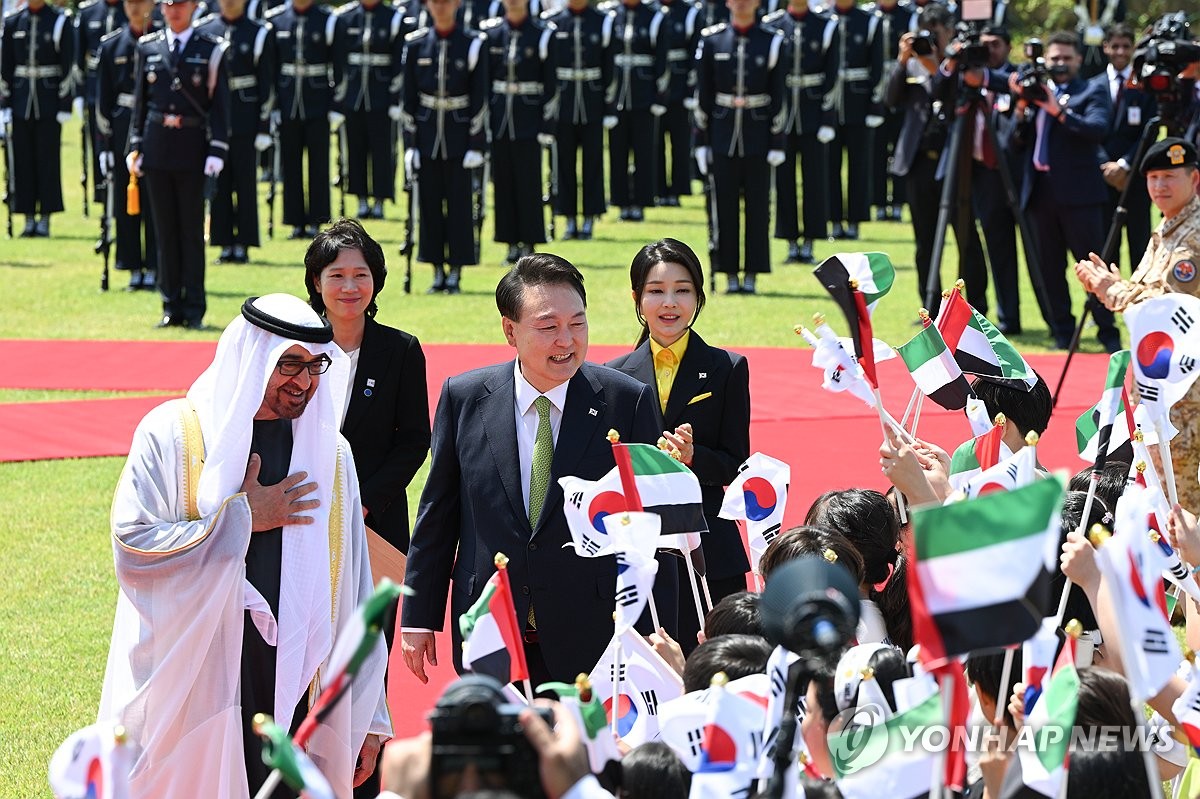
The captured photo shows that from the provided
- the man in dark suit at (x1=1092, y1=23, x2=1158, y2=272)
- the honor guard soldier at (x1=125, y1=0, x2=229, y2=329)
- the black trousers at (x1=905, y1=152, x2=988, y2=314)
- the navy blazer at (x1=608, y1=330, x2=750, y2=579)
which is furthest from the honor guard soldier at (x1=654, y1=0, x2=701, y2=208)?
the navy blazer at (x1=608, y1=330, x2=750, y2=579)

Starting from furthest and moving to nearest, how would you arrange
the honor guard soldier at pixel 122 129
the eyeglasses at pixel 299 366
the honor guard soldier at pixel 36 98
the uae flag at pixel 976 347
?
the honor guard soldier at pixel 36 98
the honor guard soldier at pixel 122 129
the uae flag at pixel 976 347
the eyeglasses at pixel 299 366

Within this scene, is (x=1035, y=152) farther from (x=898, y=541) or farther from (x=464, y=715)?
(x=464, y=715)

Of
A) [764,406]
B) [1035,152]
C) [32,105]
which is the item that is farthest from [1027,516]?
[32,105]

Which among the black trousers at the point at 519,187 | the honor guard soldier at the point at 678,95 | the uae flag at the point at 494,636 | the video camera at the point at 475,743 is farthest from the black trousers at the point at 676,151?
the video camera at the point at 475,743

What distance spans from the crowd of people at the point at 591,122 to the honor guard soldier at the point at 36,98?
2 centimetres

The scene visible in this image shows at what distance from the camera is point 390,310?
12.2 metres

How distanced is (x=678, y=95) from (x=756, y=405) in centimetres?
822

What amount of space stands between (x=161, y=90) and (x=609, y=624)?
7984 mm

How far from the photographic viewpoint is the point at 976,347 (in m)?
5.07

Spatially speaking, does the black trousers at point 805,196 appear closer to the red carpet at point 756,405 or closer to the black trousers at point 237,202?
the red carpet at point 756,405

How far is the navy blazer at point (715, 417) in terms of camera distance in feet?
16.6

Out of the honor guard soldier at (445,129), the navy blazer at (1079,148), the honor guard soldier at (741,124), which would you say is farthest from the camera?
the honor guard soldier at (445,129)

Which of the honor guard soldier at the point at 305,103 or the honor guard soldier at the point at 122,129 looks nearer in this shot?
the honor guard soldier at the point at 122,129

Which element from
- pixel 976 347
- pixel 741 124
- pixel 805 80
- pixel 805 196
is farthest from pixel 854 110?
pixel 976 347
